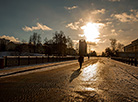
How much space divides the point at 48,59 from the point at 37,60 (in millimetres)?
4642

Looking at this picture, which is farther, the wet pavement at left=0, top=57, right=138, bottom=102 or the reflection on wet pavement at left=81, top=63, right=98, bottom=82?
the reflection on wet pavement at left=81, top=63, right=98, bottom=82

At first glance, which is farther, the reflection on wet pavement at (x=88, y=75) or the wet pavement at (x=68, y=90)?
the reflection on wet pavement at (x=88, y=75)

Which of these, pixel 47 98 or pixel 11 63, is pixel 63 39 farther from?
pixel 47 98

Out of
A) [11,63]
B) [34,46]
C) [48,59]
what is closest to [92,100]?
[11,63]

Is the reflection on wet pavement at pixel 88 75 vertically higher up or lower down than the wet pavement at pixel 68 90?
lower down

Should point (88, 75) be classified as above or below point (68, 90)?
below

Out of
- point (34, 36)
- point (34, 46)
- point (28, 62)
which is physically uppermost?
point (34, 36)

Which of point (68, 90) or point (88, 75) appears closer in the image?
point (68, 90)

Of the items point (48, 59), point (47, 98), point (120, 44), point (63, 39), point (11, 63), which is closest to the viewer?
point (47, 98)

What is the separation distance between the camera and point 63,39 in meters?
53.3

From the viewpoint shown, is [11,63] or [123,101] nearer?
[123,101]

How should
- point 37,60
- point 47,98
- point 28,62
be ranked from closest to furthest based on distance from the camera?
point 47,98, point 28,62, point 37,60

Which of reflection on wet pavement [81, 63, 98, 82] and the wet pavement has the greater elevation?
the wet pavement

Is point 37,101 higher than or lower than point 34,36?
lower
